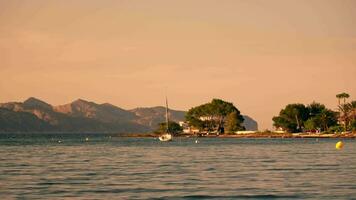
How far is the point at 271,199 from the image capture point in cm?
4041

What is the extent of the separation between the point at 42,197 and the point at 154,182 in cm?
1109

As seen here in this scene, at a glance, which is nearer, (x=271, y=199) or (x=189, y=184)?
(x=271, y=199)

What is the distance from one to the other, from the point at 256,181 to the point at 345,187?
7.59 metres

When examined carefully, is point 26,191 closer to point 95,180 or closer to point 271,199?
point 95,180

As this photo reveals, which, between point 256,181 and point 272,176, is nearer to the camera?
point 256,181

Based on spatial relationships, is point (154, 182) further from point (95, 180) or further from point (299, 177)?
point (299, 177)

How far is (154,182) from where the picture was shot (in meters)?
50.3

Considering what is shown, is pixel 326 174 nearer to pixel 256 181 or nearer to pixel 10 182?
pixel 256 181

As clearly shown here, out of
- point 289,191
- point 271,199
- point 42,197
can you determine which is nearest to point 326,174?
point 289,191

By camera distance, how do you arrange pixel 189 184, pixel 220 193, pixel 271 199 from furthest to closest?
pixel 189 184 → pixel 220 193 → pixel 271 199

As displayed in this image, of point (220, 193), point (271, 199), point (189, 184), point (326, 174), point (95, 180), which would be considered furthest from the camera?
point (326, 174)

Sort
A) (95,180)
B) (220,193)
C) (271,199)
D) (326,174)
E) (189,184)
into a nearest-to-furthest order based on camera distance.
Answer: (271,199) → (220,193) → (189,184) → (95,180) → (326,174)

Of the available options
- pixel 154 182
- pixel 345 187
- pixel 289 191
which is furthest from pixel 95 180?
pixel 345 187

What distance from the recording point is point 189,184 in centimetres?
4872
